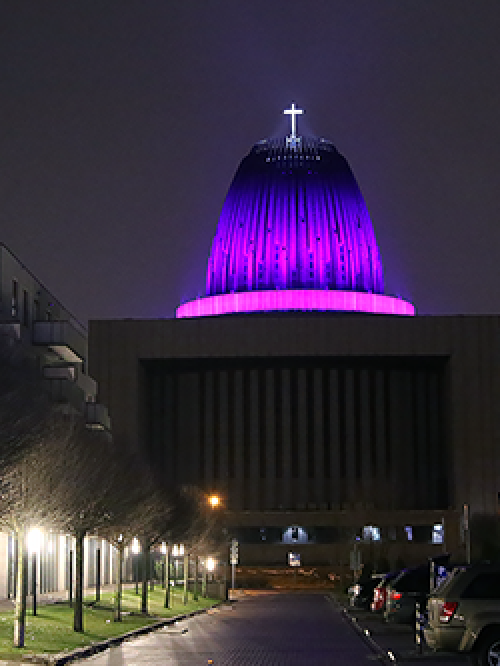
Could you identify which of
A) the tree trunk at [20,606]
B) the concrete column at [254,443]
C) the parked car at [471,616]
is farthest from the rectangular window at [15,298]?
the concrete column at [254,443]

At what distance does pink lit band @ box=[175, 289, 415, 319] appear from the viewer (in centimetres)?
17150

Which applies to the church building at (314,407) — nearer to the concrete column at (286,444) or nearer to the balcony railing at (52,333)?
the concrete column at (286,444)

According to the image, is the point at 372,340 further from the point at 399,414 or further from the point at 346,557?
the point at 346,557

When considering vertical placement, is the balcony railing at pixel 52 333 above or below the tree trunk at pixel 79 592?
above

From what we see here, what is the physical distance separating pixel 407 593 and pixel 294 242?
14057 cm

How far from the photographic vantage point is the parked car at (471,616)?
24.6m

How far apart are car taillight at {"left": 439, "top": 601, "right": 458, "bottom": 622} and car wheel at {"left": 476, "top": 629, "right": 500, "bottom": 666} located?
0.74 m

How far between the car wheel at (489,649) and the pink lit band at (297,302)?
477 ft

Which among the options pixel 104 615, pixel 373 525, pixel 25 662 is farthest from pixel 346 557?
pixel 25 662

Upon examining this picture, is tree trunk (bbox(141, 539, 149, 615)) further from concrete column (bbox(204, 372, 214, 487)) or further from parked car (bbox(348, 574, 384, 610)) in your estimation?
concrete column (bbox(204, 372, 214, 487))

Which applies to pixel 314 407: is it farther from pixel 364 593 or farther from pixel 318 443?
pixel 364 593

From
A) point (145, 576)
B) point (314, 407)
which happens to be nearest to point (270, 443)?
point (314, 407)

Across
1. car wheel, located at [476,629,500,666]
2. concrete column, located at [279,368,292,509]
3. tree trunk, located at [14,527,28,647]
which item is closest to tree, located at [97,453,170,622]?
tree trunk, located at [14,527,28,647]

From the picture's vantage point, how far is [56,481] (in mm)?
37719
